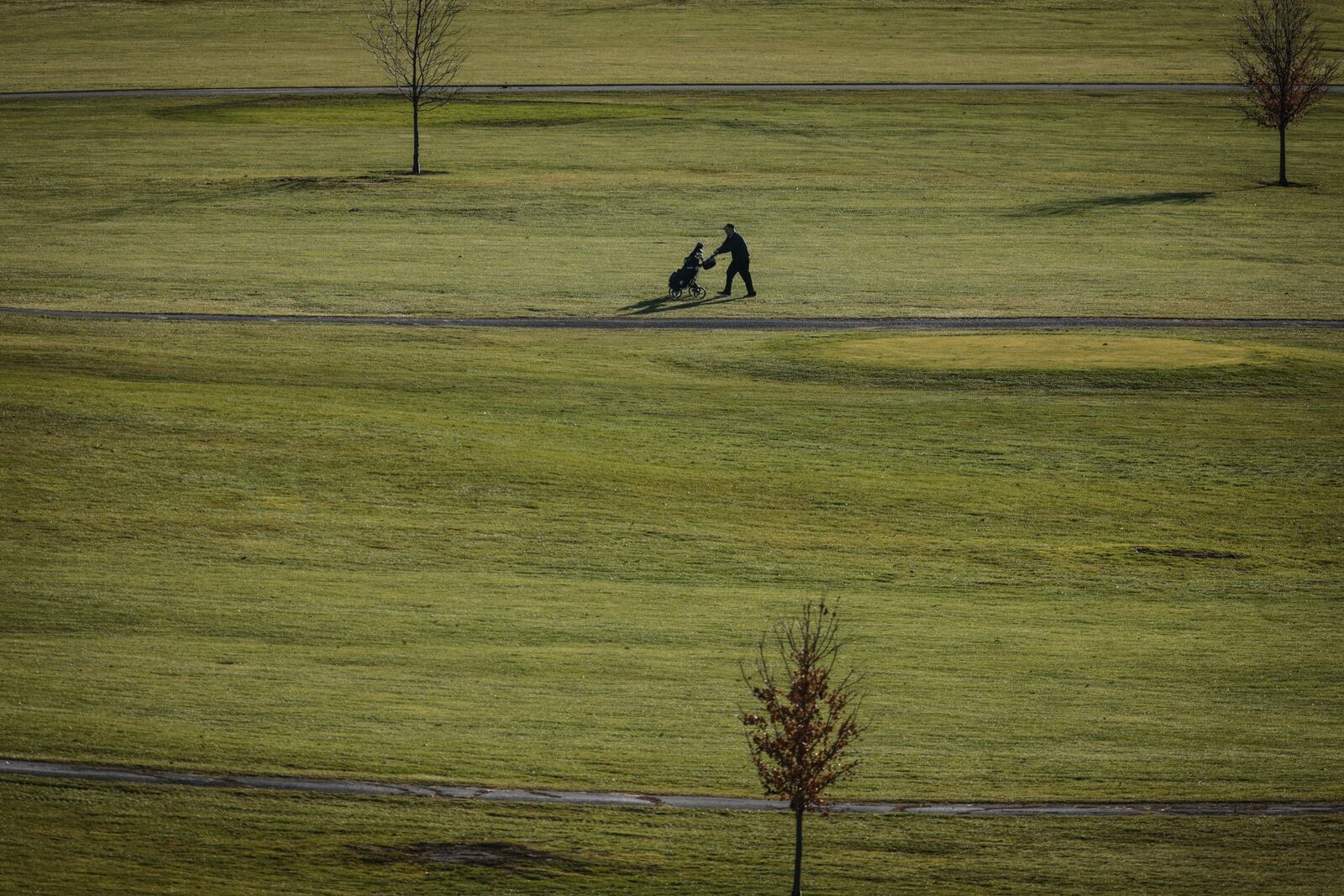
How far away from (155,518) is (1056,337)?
2620cm

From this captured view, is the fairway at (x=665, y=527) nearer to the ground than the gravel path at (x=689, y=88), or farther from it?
nearer to the ground

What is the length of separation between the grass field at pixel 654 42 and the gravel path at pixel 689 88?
6.97 feet

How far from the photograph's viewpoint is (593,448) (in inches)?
1305

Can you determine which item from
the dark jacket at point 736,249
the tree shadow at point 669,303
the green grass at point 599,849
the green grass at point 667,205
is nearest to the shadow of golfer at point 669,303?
the tree shadow at point 669,303

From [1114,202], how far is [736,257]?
2576 cm

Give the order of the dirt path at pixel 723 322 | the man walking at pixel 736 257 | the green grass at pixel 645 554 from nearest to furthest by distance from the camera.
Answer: the green grass at pixel 645 554 < the dirt path at pixel 723 322 < the man walking at pixel 736 257

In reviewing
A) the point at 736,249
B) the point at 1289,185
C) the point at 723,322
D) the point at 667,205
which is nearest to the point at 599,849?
the point at 723,322

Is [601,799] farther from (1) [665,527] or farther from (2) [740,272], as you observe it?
(2) [740,272]

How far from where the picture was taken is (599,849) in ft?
53.7

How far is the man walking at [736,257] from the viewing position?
4706cm

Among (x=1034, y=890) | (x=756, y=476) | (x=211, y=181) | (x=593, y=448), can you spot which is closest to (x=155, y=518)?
(x=593, y=448)

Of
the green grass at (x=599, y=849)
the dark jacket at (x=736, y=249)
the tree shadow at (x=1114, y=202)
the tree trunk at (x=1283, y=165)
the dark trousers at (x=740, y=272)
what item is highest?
the tree trunk at (x=1283, y=165)

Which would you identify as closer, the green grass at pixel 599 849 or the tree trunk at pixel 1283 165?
the green grass at pixel 599 849

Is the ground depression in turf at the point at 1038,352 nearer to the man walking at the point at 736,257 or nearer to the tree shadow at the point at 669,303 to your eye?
the man walking at the point at 736,257
